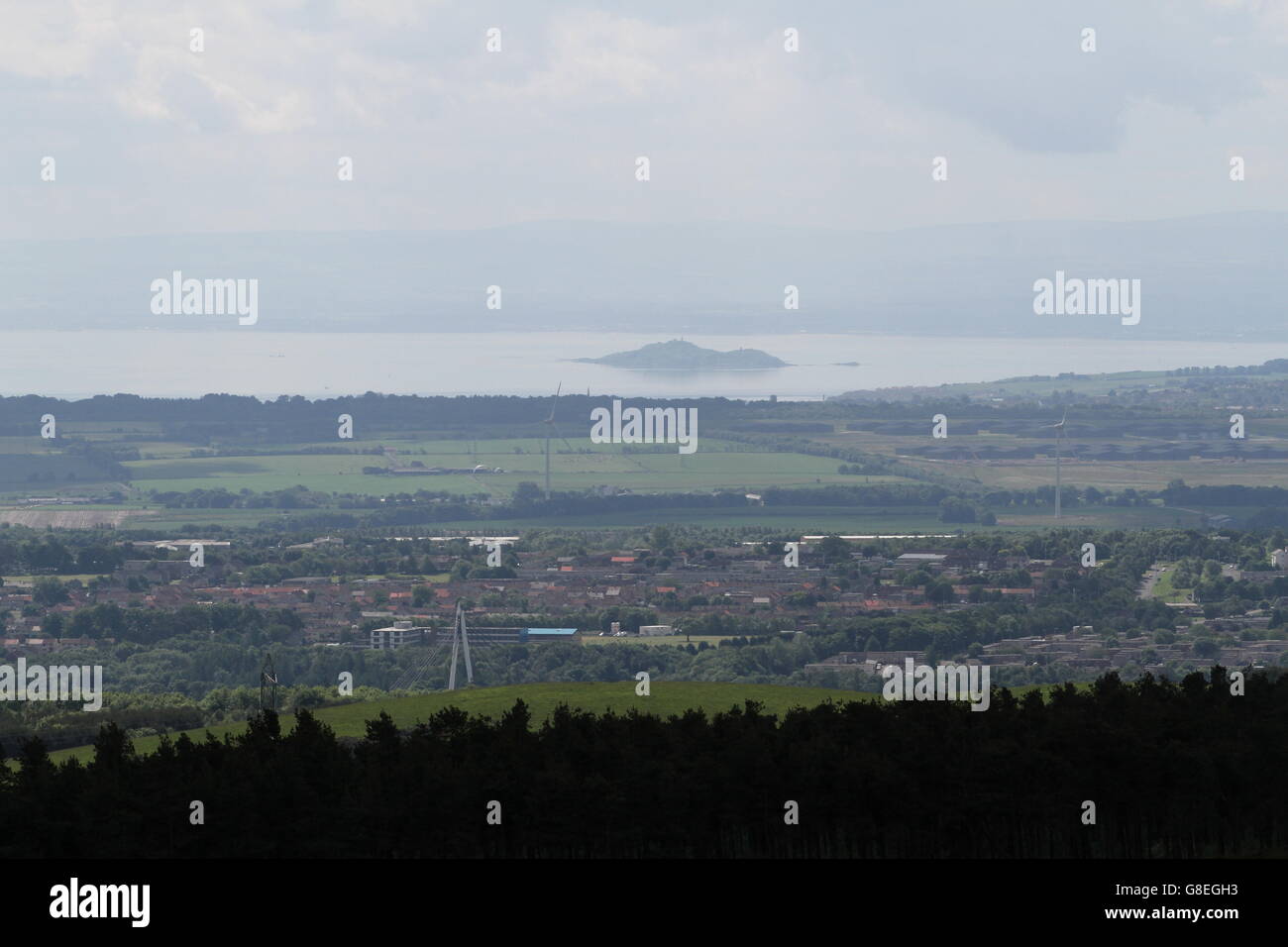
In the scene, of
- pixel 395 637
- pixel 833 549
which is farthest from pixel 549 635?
pixel 833 549

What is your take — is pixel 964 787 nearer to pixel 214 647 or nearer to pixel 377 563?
pixel 214 647

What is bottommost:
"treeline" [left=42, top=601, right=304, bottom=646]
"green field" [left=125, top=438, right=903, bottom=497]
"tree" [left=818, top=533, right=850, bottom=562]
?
"treeline" [left=42, top=601, right=304, bottom=646]

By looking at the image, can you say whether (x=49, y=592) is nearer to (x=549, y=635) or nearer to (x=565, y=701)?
(x=549, y=635)

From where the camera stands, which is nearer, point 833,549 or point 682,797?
point 682,797

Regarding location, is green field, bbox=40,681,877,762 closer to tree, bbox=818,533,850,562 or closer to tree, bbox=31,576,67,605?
tree, bbox=31,576,67,605

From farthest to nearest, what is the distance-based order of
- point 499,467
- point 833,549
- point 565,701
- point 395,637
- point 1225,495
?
1. point 499,467
2. point 1225,495
3. point 833,549
4. point 395,637
5. point 565,701

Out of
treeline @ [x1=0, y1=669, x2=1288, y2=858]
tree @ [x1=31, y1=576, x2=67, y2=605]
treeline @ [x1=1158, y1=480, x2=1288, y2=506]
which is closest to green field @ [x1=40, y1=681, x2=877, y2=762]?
treeline @ [x1=0, y1=669, x2=1288, y2=858]

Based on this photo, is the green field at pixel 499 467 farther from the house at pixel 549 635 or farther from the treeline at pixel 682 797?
the treeline at pixel 682 797
